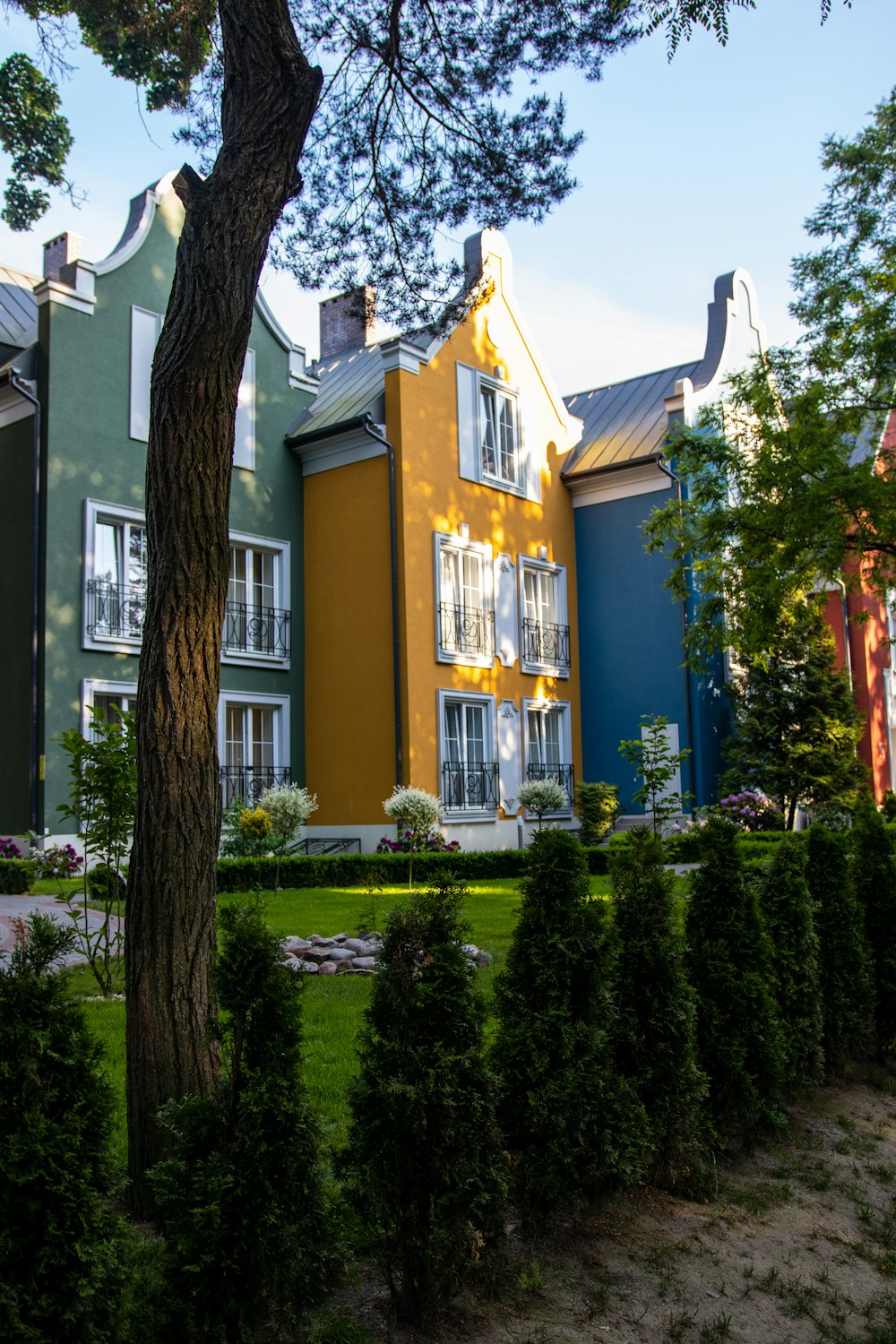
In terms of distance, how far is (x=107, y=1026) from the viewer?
19.7ft

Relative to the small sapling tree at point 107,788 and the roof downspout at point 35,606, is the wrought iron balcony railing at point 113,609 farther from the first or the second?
the small sapling tree at point 107,788

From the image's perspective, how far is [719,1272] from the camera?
3670 mm

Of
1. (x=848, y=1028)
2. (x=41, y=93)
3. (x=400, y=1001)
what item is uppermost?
(x=41, y=93)

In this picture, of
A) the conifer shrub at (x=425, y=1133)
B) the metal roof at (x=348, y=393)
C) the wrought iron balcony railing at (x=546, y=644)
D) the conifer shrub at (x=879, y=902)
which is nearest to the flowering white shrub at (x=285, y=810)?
the wrought iron balcony railing at (x=546, y=644)

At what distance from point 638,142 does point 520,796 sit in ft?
47.9

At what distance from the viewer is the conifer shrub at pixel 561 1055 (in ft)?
12.2

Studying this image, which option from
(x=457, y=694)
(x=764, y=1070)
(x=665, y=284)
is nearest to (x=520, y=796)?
(x=457, y=694)

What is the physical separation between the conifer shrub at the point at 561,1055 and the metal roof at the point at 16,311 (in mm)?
16345

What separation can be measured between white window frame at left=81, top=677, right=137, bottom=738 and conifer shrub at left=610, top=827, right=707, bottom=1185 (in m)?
13.2

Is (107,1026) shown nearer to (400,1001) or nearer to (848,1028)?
(400,1001)

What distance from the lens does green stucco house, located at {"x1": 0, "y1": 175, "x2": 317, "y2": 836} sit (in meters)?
16.5

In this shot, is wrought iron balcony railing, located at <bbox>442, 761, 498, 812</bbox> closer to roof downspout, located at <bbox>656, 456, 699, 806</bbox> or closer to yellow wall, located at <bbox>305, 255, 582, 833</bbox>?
yellow wall, located at <bbox>305, 255, 582, 833</bbox>

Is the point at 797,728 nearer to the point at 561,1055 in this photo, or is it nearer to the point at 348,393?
the point at 348,393

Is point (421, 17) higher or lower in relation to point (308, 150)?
higher
